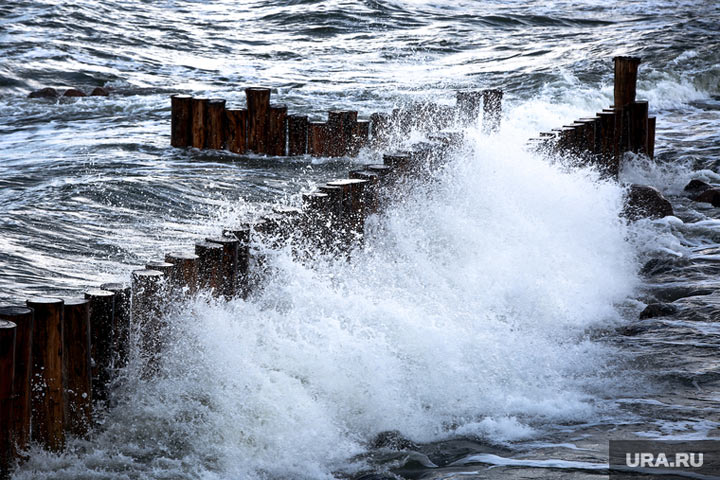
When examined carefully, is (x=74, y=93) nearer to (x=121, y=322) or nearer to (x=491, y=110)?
(x=491, y=110)

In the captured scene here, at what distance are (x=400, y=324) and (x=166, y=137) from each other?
615 cm

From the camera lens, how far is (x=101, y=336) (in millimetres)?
3564

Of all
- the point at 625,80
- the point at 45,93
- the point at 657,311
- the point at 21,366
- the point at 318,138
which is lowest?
the point at 657,311

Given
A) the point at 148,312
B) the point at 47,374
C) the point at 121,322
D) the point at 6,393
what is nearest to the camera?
the point at 6,393

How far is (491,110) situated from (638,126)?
5.13ft

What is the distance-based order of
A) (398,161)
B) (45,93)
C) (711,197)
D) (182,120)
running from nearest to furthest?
1. (398,161)
2. (711,197)
3. (182,120)
4. (45,93)

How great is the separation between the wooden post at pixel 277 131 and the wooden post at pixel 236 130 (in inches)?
10.8

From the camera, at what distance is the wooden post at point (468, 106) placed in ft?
30.9

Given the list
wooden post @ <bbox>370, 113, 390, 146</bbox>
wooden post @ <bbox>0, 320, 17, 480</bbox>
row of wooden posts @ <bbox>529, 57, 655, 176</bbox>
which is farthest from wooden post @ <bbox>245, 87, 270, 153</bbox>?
wooden post @ <bbox>0, 320, 17, 480</bbox>

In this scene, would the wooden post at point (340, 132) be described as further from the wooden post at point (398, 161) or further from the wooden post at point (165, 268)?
the wooden post at point (165, 268)

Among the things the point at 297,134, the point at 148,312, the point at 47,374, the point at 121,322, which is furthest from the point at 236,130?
the point at 47,374

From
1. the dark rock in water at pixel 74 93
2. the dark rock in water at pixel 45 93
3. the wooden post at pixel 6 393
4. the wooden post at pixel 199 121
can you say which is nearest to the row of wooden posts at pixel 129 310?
the wooden post at pixel 6 393

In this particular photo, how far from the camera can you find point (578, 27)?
22.2 meters

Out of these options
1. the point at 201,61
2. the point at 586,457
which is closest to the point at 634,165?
the point at 586,457
